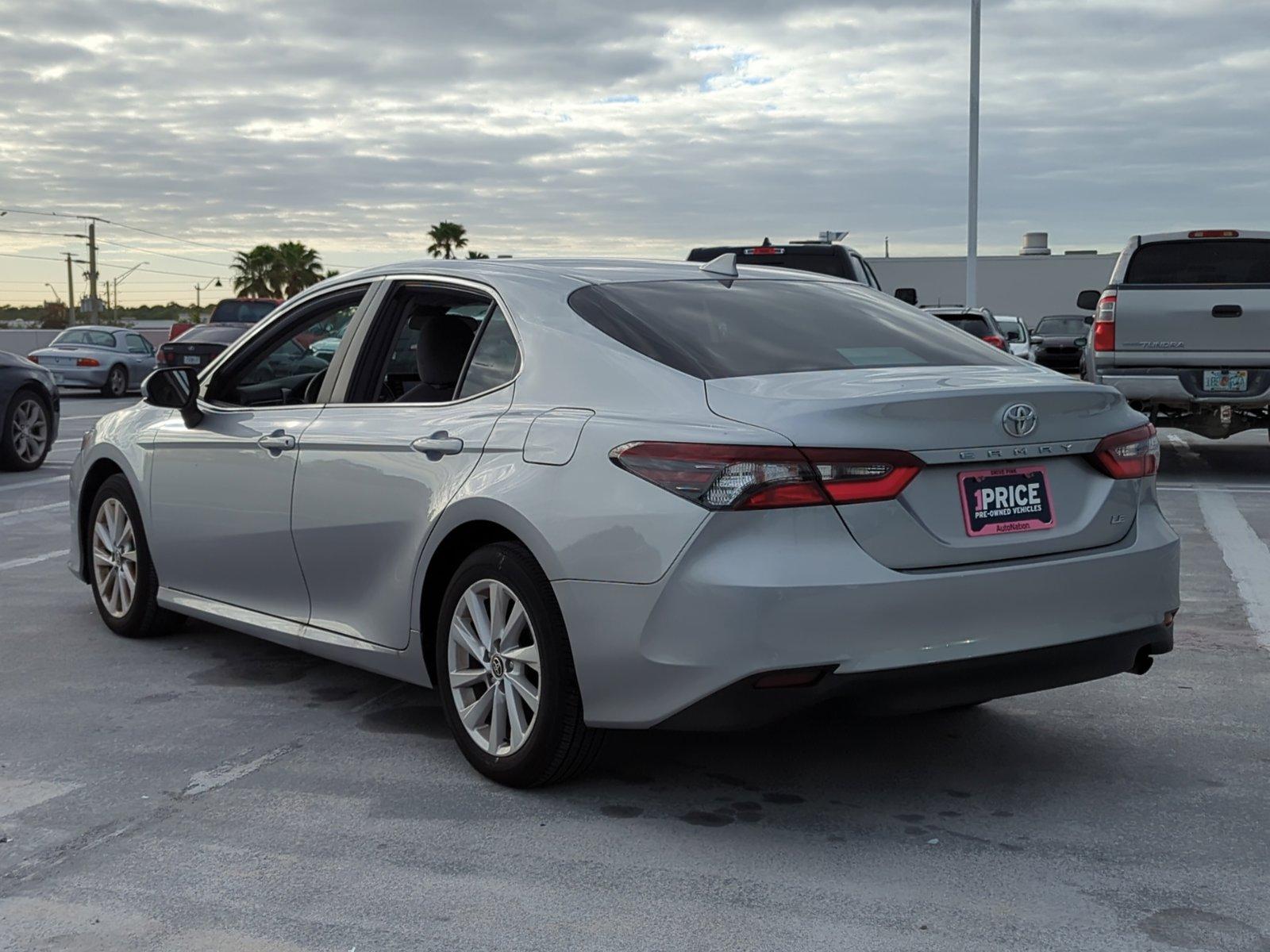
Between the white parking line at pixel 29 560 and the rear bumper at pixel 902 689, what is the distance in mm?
5905

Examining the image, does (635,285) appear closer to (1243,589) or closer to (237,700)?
(237,700)

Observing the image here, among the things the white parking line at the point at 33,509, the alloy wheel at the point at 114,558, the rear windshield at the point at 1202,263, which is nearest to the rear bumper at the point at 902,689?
the alloy wheel at the point at 114,558

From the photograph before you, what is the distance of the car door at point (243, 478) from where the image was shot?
18.3ft

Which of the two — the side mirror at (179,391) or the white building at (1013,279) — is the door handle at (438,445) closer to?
the side mirror at (179,391)

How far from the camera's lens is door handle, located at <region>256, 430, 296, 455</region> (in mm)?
5492

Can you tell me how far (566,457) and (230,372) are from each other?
97.0 inches

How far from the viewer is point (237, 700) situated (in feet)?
18.7

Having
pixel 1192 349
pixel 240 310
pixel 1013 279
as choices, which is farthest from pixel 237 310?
pixel 1013 279

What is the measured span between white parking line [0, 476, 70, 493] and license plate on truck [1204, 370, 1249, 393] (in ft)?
31.9

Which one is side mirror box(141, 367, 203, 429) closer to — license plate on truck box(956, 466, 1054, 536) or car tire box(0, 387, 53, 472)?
license plate on truck box(956, 466, 1054, 536)

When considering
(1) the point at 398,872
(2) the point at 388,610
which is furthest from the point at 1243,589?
(1) the point at 398,872

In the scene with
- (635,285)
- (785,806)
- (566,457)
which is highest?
(635,285)

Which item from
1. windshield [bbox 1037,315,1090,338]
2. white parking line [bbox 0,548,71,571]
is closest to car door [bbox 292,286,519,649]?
white parking line [bbox 0,548,71,571]

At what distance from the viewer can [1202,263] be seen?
46.3 feet
